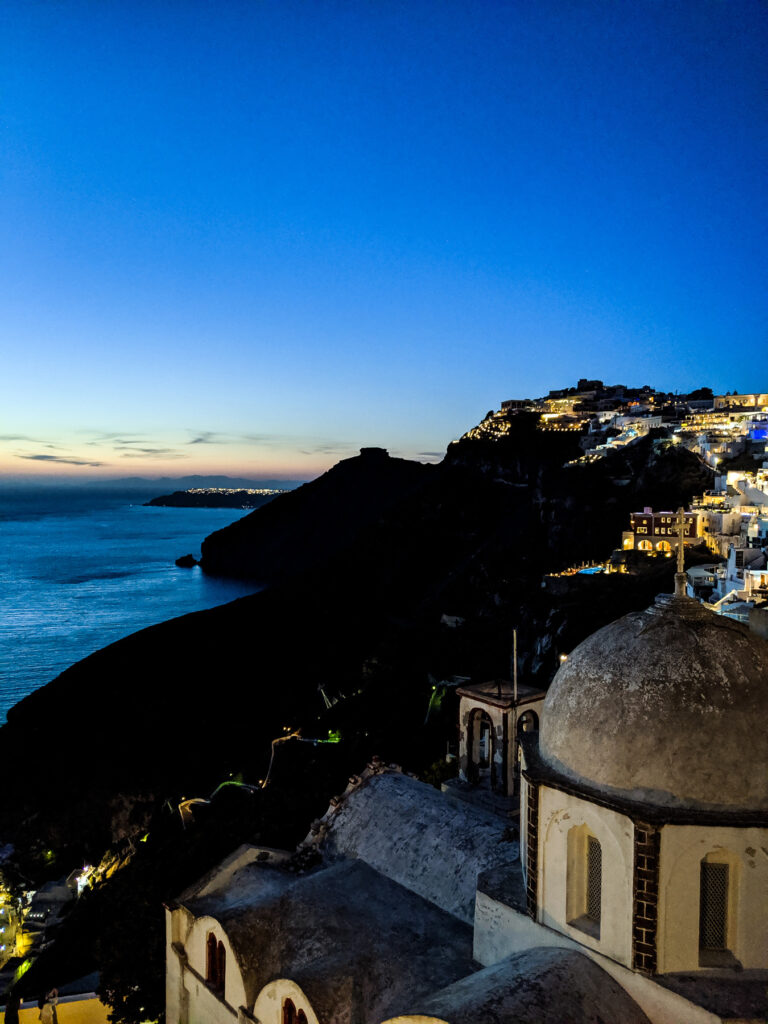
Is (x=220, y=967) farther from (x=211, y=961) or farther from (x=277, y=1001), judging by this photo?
(x=277, y=1001)

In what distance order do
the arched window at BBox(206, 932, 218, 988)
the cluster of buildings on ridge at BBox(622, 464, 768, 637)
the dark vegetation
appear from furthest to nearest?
the cluster of buildings on ridge at BBox(622, 464, 768, 637)
the dark vegetation
the arched window at BBox(206, 932, 218, 988)

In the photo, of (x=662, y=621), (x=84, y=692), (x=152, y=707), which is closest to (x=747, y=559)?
(x=662, y=621)

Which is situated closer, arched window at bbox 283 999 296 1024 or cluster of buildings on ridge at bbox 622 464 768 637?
arched window at bbox 283 999 296 1024

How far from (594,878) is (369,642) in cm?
6697

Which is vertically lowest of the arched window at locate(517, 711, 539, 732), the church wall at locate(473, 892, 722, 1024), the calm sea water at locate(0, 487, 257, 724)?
the calm sea water at locate(0, 487, 257, 724)

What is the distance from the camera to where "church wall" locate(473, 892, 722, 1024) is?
6.67m

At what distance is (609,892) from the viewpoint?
7.23 meters

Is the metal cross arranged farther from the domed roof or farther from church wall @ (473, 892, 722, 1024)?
church wall @ (473, 892, 722, 1024)

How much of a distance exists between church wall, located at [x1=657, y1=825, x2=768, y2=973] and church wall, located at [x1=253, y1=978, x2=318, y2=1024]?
14.8 feet

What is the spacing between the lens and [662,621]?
7.81 metres

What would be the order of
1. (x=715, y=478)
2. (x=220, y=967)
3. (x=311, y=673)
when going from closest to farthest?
(x=220, y=967)
(x=715, y=478)
(x=311, y=673)

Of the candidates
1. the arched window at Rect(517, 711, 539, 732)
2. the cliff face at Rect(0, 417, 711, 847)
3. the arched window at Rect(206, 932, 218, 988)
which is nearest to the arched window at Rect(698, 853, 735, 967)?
the arched window at Rect(517, 711, 539, 732)

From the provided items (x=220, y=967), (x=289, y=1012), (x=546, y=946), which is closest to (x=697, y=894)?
(x=546, y=946)

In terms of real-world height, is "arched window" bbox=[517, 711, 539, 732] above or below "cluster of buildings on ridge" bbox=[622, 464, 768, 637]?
below
